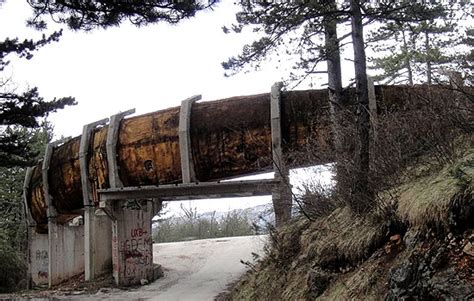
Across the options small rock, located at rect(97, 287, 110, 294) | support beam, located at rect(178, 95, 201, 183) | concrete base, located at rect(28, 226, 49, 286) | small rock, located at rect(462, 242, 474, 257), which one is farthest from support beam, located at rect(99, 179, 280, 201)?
small rock, located at rect(462, 242, 474, 257)

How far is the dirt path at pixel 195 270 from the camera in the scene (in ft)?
50.3

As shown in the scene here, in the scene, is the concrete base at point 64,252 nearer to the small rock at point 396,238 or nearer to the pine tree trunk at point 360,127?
the pine tree trunk at point 360,127

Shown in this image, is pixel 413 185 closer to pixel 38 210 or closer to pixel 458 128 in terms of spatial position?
pixel 458 128

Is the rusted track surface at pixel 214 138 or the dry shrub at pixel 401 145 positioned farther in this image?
the rusted track surface at pixel 214 138

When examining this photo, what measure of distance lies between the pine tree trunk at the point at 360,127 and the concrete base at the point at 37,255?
17733mm

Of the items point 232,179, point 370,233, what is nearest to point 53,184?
point 232,179

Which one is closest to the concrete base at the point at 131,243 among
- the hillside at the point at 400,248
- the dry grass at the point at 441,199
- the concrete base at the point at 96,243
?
the concrete base at the point at 96,243

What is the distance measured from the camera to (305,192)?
8.61 metres

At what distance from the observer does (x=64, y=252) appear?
2044cm

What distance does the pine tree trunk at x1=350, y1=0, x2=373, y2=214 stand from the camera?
6781mm

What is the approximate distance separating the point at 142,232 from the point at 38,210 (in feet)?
17.8

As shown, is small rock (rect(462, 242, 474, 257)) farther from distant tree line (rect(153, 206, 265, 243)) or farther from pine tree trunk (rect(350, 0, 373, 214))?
distant tree line (rect(153, 206, 265, 243))

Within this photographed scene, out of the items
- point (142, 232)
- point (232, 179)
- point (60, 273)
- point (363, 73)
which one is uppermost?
point (363, 73)

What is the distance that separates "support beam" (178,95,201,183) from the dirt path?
2706 millimetres
